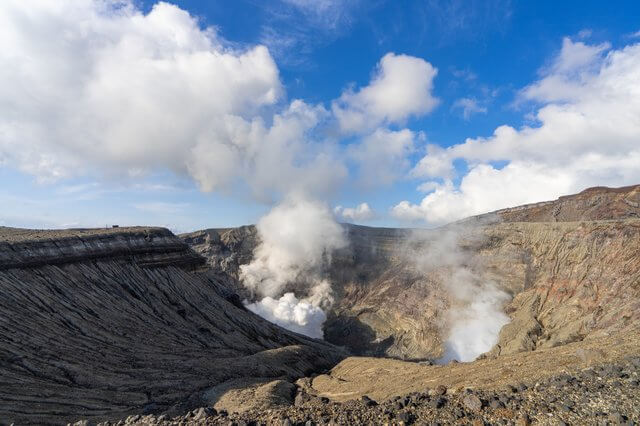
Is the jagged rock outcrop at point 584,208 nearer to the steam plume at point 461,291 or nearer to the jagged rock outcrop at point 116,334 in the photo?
the steam plume at point 461,291

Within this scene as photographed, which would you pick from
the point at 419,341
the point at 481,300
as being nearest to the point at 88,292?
the point at 419,341

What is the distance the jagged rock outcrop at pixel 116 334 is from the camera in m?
21.0

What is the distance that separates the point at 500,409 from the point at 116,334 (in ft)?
92.9

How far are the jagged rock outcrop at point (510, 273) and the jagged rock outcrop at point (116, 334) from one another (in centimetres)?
1896

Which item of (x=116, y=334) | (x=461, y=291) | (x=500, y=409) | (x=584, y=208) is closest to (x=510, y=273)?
(x=461, y=291)

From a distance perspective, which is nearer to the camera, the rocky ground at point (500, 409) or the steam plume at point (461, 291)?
the rocky ground at point (500, 409)

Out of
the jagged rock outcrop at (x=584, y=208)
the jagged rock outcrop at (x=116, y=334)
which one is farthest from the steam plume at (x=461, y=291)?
the jagged rock outcrop at (x=116, y=334)

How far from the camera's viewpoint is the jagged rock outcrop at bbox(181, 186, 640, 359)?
3950 cm

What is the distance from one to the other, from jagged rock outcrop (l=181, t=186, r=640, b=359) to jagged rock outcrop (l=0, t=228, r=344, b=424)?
18958 mm

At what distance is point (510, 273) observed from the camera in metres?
57.9

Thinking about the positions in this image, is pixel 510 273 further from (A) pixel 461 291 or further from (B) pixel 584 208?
(B) pixel 584 208

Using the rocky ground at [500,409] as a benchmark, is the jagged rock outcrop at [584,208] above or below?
above

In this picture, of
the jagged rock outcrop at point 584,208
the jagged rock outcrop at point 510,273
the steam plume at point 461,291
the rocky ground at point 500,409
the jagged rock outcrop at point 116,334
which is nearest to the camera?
the rocky ground at point 500,409

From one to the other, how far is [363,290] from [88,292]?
49.9 metres
